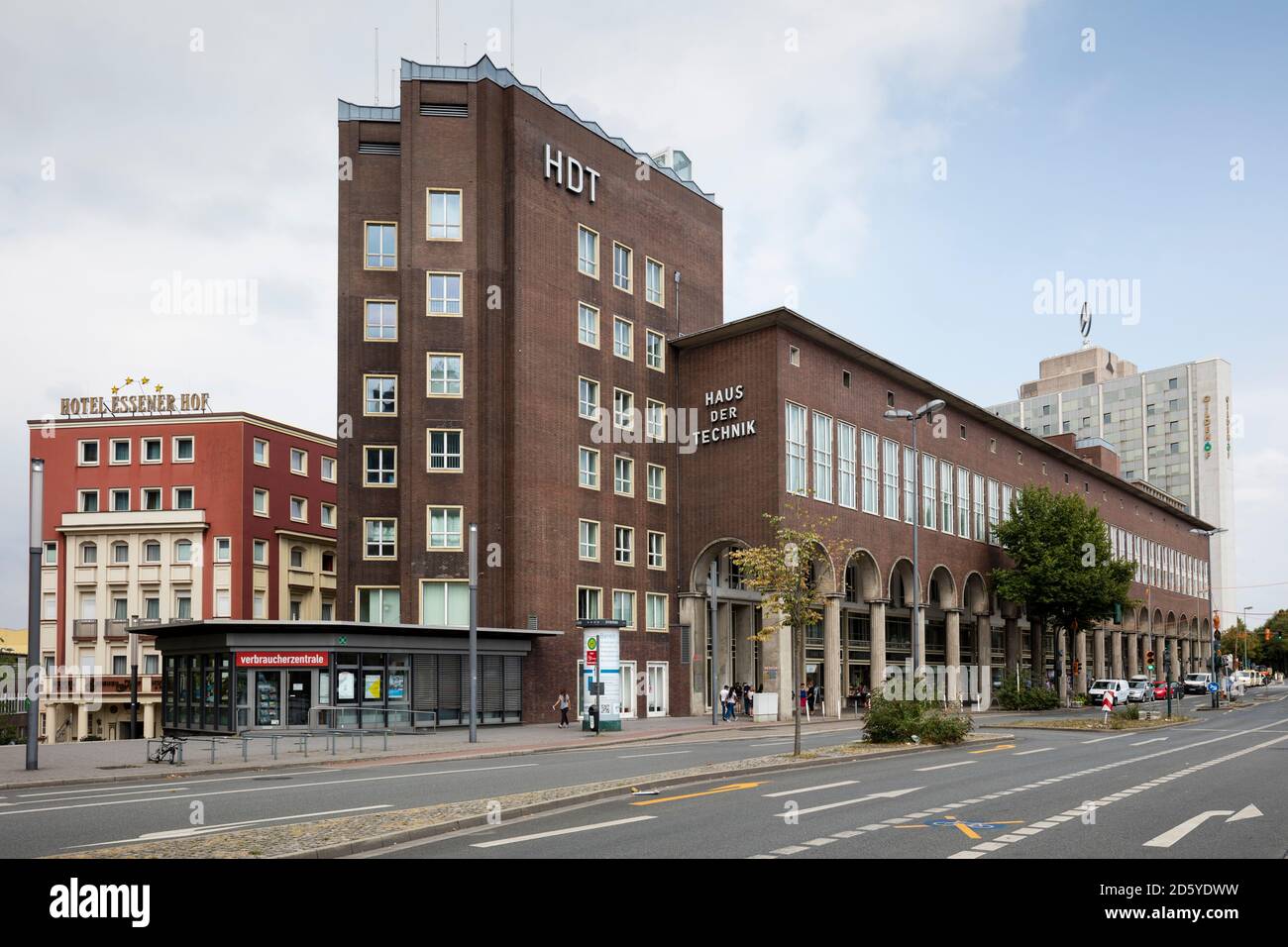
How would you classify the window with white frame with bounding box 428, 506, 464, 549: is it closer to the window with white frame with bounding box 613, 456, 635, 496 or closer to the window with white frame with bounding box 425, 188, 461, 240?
the window with white frame with bounding box 613, 456, 635, 496

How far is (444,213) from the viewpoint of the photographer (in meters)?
50.8

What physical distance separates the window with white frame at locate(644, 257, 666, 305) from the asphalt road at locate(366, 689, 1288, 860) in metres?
37.0

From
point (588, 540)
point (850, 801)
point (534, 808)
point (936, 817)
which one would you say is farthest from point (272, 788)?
point (588, 540)

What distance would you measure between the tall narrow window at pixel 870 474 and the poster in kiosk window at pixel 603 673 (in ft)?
74.3

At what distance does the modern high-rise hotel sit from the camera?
160 feet

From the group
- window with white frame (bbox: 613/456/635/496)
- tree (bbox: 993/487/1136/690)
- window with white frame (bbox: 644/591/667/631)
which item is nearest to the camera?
window with white frame (bbox: 613/456/635/496)

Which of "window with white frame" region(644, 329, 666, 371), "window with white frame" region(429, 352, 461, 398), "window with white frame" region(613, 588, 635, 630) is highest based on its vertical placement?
"window with white frame" region(644, 329, 666, 371)

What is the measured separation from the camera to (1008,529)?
7319cm

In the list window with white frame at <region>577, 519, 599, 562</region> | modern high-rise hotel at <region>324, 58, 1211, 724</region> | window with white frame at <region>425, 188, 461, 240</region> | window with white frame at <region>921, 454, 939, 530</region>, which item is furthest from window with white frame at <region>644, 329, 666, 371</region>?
window with white frame at <region>921, 454, 939, 530</region>

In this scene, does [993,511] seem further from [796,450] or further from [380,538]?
[380,538]

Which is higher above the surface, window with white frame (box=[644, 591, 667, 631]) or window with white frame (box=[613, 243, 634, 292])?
window with white frame (box=[613, 243, 634, 292])

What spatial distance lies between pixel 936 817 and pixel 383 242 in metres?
43.3

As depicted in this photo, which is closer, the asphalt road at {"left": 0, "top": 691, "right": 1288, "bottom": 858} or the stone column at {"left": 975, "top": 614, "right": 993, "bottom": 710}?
the asphalt road at {"left": 0, "top": 691, "right": 1288, "bottom": 858}

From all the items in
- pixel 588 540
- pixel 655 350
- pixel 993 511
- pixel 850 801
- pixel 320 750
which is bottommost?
pixel 320 750
